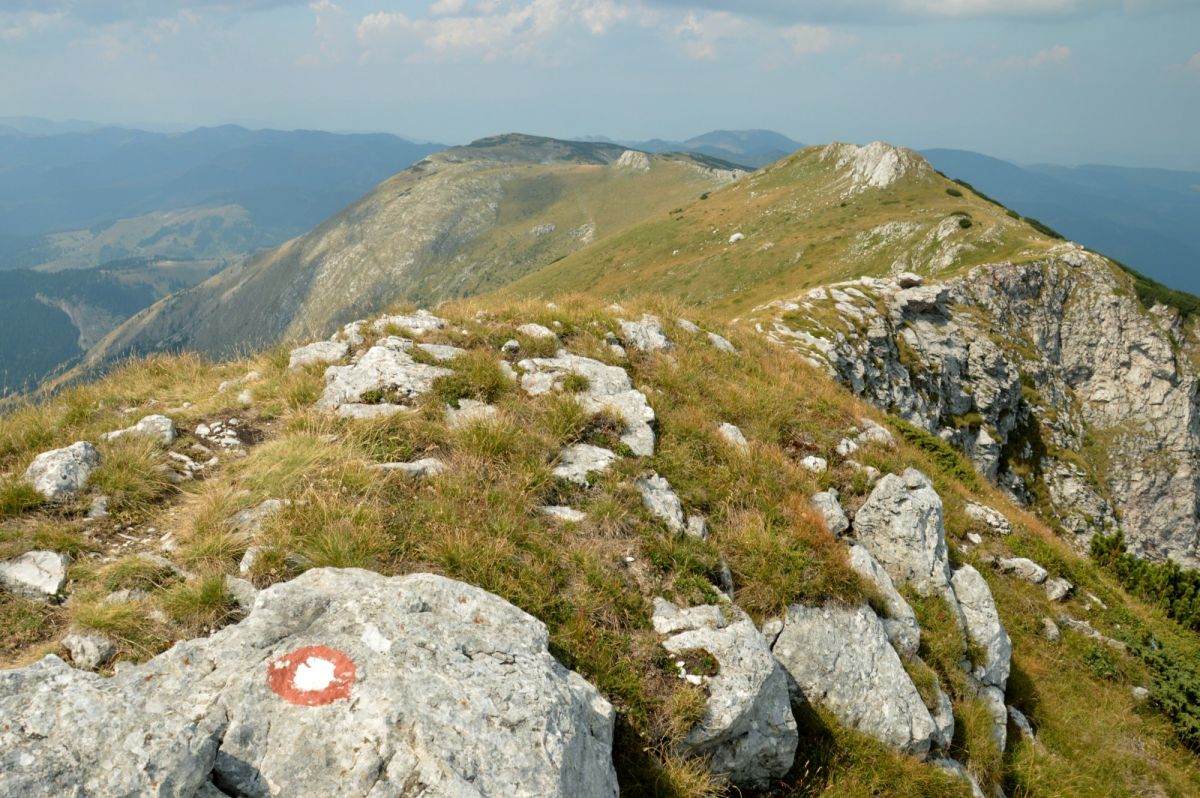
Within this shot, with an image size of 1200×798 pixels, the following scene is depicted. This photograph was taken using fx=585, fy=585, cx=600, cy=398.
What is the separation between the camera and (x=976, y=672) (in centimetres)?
947

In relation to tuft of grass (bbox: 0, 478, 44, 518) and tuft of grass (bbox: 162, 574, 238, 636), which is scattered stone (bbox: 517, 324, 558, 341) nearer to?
tuft of grass (bbox: 162, 574, 238, 636)

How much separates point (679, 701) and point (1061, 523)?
47.4m

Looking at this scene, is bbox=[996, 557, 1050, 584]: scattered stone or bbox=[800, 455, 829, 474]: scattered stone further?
bbox=[996, 557, 1050, 584]: scattered stone

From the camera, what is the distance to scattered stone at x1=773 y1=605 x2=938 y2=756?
7.46m

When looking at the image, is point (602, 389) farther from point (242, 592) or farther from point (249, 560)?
point (242, 592)

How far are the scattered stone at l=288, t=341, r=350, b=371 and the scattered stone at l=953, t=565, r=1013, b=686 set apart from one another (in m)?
12.9

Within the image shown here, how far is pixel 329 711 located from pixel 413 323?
35.0 feet

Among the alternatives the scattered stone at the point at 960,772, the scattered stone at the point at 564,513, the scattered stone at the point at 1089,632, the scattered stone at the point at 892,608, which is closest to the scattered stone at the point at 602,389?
the scattered stone at the point at 564,513

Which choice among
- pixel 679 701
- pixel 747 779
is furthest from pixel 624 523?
pixel 747 779

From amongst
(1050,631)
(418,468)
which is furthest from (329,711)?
(1050,631)

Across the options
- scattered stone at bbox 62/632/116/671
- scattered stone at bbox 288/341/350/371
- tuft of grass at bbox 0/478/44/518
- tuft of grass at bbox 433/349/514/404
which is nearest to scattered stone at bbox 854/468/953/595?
tuft of grass at bbox 433/349/514/404

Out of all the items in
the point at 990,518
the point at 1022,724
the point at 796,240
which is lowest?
the point at 1022,724

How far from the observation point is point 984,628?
9930mm

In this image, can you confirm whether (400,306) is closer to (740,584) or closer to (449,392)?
(449,392)
